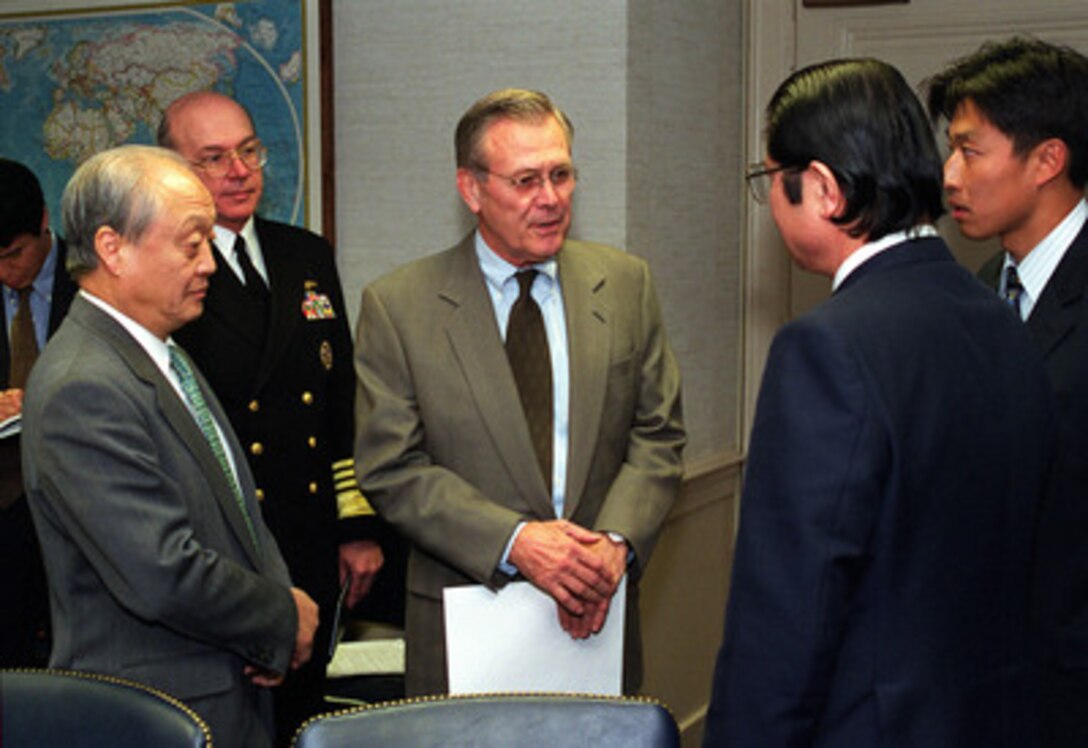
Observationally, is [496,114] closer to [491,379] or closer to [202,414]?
[491,379]

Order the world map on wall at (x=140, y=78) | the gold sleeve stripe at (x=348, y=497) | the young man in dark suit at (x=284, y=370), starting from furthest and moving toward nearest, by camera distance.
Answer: the world map on wall at (x=140, y=78)
the gold sleeve stripe at (x=348, y=497)
the young man in dark suit at (x=284, y=370)

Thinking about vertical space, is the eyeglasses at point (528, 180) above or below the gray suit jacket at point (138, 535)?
above

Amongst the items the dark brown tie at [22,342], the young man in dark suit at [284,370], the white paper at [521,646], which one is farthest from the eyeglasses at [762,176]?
the dark brown tie at [22,342]

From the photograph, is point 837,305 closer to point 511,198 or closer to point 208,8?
point 511,198

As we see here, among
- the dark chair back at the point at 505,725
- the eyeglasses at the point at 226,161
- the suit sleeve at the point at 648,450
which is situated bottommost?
the dark chair back at the point at 505,725

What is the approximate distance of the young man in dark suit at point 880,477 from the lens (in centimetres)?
163

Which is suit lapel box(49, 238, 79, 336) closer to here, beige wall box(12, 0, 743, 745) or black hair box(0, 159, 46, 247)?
black hair box(0, 159, 46, 247)

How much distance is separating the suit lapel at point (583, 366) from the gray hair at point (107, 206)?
847 millimetres

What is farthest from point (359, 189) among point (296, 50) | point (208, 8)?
point (208, 8)

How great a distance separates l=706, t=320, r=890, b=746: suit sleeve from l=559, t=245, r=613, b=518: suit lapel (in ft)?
3.02

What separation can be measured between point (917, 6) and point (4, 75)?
290 cm

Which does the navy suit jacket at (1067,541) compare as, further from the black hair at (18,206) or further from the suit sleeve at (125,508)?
the black hair at (18,206)

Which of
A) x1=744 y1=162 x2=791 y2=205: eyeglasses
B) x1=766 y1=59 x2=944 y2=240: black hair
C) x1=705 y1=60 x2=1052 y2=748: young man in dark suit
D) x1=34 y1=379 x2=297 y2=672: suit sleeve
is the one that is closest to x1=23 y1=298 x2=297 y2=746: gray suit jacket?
x1=34 y1=379 x2=297 y2=672: suit sleeve

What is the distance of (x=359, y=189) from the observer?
3.86m
